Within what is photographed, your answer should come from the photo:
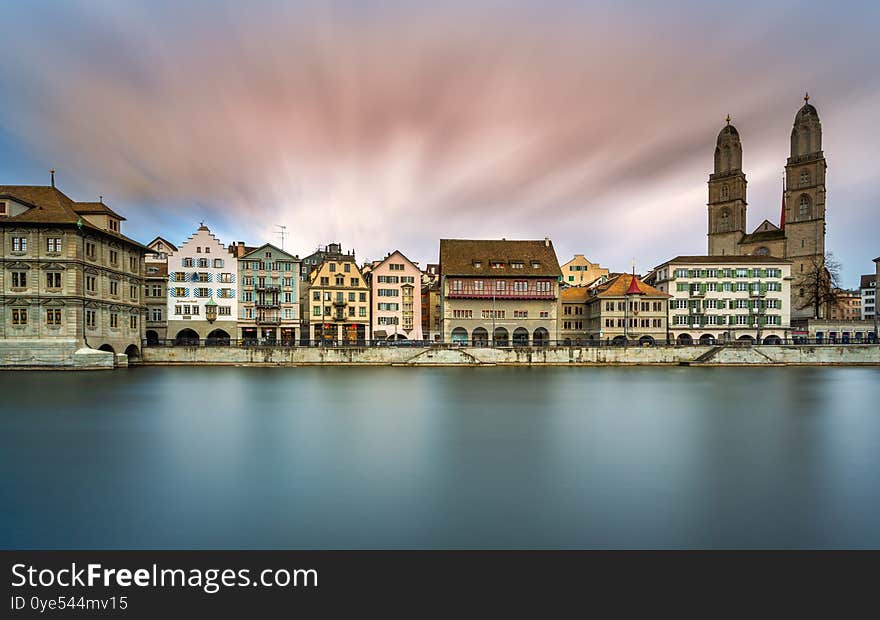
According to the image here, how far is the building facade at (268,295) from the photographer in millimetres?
57312

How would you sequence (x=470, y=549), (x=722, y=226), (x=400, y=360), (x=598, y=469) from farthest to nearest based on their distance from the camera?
(x=722, y=226)
(x=400, y=360)
(x=598, y=469)
(x=470, y=549)

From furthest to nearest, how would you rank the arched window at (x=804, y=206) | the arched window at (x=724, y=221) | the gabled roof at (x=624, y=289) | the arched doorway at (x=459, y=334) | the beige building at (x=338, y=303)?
the arched window at (x=724, y=221)
the arched window at (x=804, y=206)
the gabled roof at (x=624, y=289)
the beige building at (x=338, y=303)
the arched doorway at (x=459, y=334)

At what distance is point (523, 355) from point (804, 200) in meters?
63.7

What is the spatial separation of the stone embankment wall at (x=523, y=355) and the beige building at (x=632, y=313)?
336 inches

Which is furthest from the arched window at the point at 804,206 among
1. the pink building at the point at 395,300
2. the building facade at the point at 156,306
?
the building facade at the point at 156,306

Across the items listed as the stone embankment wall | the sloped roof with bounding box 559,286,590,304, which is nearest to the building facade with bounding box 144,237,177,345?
the stone embankment wall

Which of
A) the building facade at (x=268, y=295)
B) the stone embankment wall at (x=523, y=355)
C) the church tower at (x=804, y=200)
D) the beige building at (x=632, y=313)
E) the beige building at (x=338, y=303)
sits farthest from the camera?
the church tower at (x=804, y=200)

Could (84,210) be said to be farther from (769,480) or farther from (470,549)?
(769,480)

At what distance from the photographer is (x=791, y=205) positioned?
77.9 metres

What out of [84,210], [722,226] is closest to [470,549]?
[84,210]

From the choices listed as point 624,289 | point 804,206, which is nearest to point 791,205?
point 804,206

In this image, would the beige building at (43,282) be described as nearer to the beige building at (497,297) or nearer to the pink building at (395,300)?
the pink building at (395,300)
